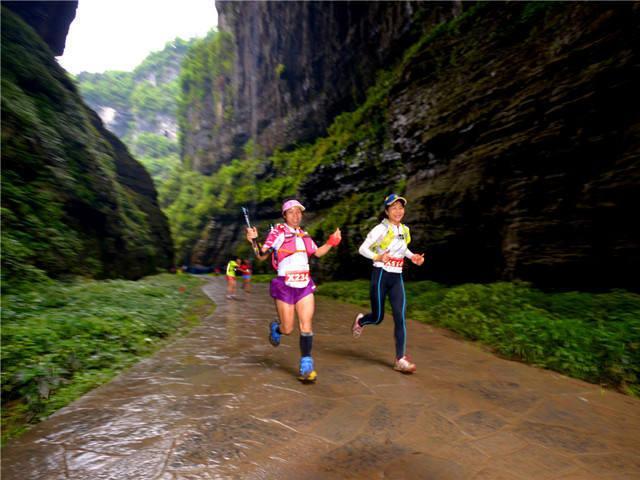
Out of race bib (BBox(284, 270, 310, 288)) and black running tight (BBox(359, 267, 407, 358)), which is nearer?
race bib (BBox(284, 270, 310, 288))

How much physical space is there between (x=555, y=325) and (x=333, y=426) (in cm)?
414

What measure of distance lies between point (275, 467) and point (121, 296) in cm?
639

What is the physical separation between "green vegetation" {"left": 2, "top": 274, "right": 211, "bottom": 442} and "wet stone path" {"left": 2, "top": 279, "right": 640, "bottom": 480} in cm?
29

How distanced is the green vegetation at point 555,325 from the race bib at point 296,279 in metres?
3.37

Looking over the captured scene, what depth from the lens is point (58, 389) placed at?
3096 millimetres

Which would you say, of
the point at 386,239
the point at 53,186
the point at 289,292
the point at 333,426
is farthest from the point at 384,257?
the point at 53,186

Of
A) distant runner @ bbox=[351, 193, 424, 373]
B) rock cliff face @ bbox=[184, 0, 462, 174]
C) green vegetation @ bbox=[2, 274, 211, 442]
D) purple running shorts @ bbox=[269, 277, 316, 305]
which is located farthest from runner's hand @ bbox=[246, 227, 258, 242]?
rock cliff face @ bbox=[184, 0, 462, 174]

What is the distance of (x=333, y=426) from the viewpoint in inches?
103

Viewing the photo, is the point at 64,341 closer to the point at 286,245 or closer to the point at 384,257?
the point at 286,245

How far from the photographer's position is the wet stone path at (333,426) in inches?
81.7

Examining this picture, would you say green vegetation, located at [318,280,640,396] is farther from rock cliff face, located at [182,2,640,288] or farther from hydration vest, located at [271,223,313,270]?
hydration vest, located at [271,223,313,270]

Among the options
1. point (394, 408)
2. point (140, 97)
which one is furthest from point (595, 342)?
point (140, 97)

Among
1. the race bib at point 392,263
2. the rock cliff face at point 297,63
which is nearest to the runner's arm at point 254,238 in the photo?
the race bib at point 392,263

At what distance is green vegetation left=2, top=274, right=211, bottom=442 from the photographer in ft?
9.48
